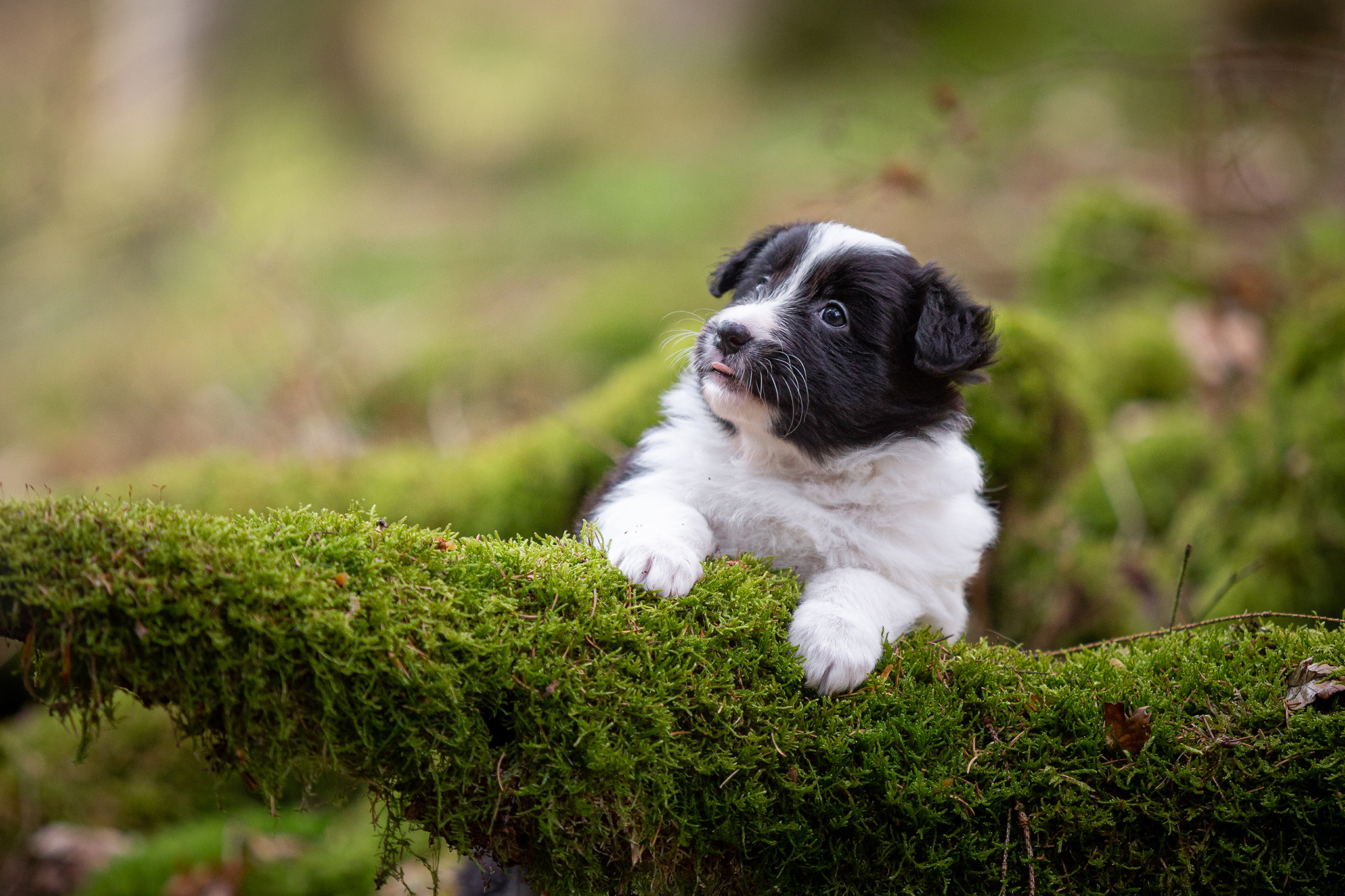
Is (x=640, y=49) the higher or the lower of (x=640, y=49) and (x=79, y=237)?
the higher

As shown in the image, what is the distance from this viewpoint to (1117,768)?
261 centimetres

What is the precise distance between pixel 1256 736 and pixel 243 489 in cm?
526

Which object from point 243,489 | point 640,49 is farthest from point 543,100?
point 243,489

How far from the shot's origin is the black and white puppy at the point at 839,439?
3.14 metres

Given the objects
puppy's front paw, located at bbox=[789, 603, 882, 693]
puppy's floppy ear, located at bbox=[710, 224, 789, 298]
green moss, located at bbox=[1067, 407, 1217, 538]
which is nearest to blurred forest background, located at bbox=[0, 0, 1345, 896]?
green moss, located at bbox=[1067, 407, 1217, 538]

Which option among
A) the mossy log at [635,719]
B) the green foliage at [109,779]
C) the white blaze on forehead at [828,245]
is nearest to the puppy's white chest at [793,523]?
the mossy log at [635,719]

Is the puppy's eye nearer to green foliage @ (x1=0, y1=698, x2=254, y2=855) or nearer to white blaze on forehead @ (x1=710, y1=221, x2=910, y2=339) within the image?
Answer: white blaze on forehead @ (x1=710, y1=221, x2=910, y2=339)

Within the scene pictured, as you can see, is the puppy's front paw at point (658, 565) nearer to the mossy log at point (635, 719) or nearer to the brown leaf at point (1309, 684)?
the mossy log at point (635, 719)

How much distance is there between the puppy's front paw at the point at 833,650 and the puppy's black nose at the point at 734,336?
3.06 ft

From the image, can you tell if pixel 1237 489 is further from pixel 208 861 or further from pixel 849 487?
pixel 208 861

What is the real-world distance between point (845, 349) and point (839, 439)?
12.5 inches

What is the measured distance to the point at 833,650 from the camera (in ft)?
8.77

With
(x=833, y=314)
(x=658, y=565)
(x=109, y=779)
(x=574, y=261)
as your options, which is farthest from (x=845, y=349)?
(x=574, y=261)

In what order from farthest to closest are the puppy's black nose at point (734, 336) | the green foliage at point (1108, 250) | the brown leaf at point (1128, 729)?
the green foliage at point (1108, 250) < the puppy's black nose at point (734, 336) < the brown leaf at point (1128, 729)
